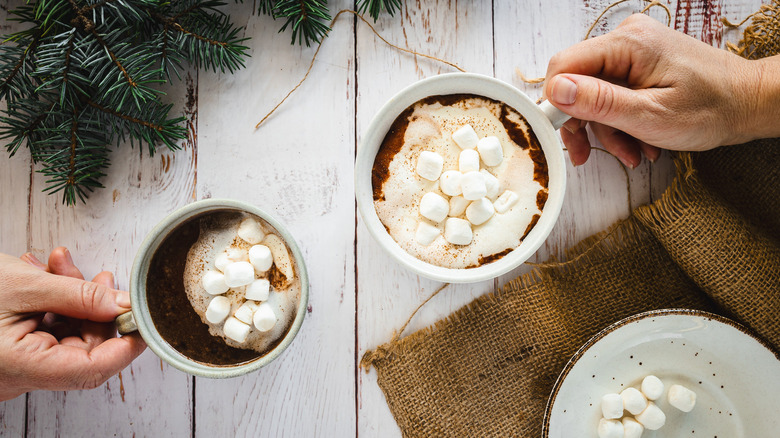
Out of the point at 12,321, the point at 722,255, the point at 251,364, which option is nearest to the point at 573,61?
the point at 722,255

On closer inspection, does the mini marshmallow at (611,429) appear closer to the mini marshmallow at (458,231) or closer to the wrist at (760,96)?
the mini marshmallow at (458,231)

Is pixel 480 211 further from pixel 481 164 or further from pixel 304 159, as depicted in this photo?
pixel 304 159

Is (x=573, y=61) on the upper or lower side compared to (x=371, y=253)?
upper

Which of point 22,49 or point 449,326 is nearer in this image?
point 22,49

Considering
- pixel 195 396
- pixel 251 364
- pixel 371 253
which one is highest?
pixel 371 253

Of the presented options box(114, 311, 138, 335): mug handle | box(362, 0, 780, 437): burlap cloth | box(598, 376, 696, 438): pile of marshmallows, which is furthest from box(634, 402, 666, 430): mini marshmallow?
box(114, 311, 138, 335): mug handle

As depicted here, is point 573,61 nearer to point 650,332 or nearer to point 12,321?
point 650,332

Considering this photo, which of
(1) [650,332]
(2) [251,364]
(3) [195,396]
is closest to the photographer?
(2) [251,364]

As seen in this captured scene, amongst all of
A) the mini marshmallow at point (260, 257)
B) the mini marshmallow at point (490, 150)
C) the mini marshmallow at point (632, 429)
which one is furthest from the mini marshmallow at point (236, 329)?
the mini marshmallow at point (632, 429)
